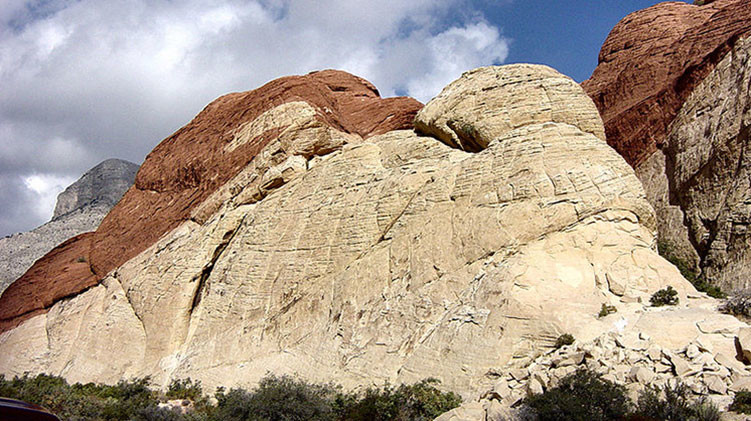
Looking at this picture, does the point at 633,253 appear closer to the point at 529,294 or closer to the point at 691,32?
the point at 529,294

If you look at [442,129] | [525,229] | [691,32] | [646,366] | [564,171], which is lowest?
[646,366]

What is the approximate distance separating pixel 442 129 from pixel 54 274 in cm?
1658

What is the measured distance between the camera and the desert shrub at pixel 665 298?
32.6 feet

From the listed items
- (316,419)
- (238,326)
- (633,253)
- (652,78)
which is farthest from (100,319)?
(652,78)

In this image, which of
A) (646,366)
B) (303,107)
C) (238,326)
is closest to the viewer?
(646,366)

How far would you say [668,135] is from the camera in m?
21.6

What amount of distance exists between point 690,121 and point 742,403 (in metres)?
15.9

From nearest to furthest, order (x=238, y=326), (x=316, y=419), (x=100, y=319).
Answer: (x=316, y=419), (x=238, y=326), (x=100, y=319)

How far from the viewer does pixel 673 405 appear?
7105 mm

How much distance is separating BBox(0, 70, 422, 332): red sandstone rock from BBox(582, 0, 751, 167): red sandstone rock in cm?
961

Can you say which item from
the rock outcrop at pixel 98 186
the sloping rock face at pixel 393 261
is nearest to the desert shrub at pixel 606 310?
the sloping rock face at pixel 393 261

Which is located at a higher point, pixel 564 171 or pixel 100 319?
pixel 564 171

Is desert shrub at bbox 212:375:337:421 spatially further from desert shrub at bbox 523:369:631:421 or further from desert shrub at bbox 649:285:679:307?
desert shrub at bbox 649:285:679:307

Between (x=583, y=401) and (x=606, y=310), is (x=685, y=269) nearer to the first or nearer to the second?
(x=606, y=310)
